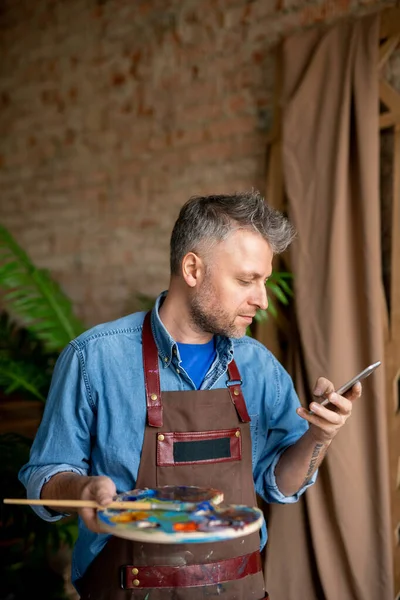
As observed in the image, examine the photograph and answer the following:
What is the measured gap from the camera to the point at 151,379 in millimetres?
1925

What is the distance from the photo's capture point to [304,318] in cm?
310

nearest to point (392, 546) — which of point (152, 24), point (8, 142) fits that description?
point (152, 24)

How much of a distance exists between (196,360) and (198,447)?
258mm

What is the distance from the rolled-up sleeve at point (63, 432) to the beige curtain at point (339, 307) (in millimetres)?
1398

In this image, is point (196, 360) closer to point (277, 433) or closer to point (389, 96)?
point (277, 433)

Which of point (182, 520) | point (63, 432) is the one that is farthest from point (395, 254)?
point (182, 520)

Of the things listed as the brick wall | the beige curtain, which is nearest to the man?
the beige curtain

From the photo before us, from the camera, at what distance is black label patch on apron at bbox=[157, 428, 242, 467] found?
187 centimetres

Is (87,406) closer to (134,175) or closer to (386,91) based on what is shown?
(386,91)

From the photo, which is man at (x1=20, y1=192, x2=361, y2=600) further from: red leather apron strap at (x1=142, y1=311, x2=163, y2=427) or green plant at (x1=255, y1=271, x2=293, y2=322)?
green plant at (x1=255, y1=271, x2=293, y2=322)

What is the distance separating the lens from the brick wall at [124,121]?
144 inches

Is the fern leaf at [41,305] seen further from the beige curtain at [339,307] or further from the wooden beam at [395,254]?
the wooden beam at [395,254]

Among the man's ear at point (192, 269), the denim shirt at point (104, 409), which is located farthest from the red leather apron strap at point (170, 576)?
the man's ear at point (192, 269)

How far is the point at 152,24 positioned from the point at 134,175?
0.86 meters
